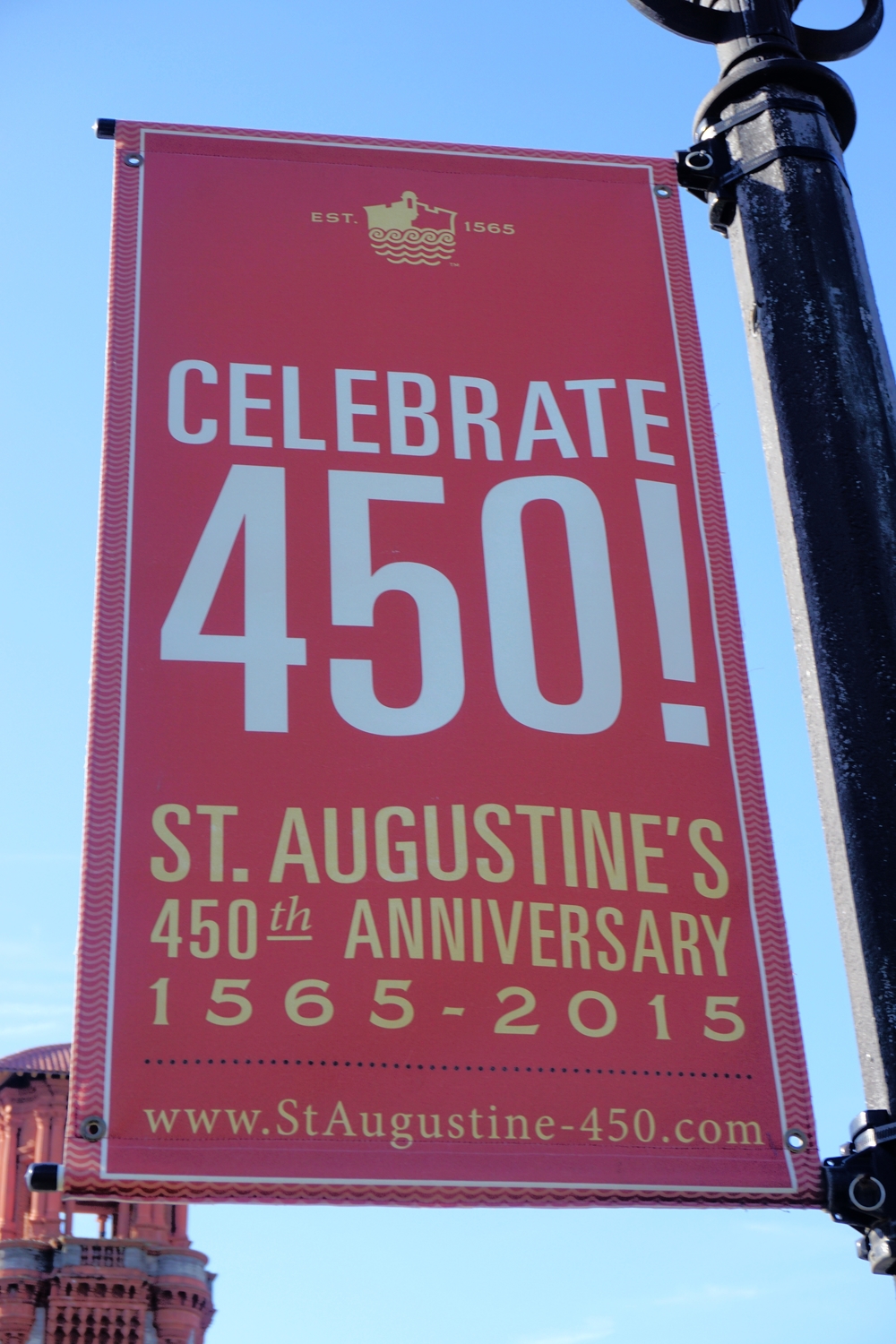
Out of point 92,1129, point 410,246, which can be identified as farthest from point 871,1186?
point 410,246

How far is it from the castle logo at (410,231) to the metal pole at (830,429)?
4.14 ft

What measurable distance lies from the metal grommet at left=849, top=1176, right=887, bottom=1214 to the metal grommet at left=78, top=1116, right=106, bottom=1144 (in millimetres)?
1716

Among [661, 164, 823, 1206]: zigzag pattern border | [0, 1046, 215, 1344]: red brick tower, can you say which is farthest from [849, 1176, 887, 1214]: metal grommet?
[0, 1046, 215, 1344]: red brick tower

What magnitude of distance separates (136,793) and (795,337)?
2048 mm

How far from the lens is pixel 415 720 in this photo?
4.53 metres

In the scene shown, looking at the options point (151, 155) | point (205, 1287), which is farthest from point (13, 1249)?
point (151, 155)

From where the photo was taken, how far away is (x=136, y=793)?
14.2ft

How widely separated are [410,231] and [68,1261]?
3978 cm

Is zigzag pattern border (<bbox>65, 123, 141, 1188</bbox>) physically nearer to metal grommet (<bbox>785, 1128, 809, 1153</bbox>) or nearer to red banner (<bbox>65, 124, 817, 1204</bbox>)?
red banner (<bbox>65, 124, 817, 1204</bbox>)

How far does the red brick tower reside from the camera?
130 feet

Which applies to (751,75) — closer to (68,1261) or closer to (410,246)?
(410,246)

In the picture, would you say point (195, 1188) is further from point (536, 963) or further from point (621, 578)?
point (621, 578)

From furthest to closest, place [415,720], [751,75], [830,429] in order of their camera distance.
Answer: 1. [415,720]
2. [751,75]
3. [830,429]

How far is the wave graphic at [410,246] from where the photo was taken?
18.1ft
